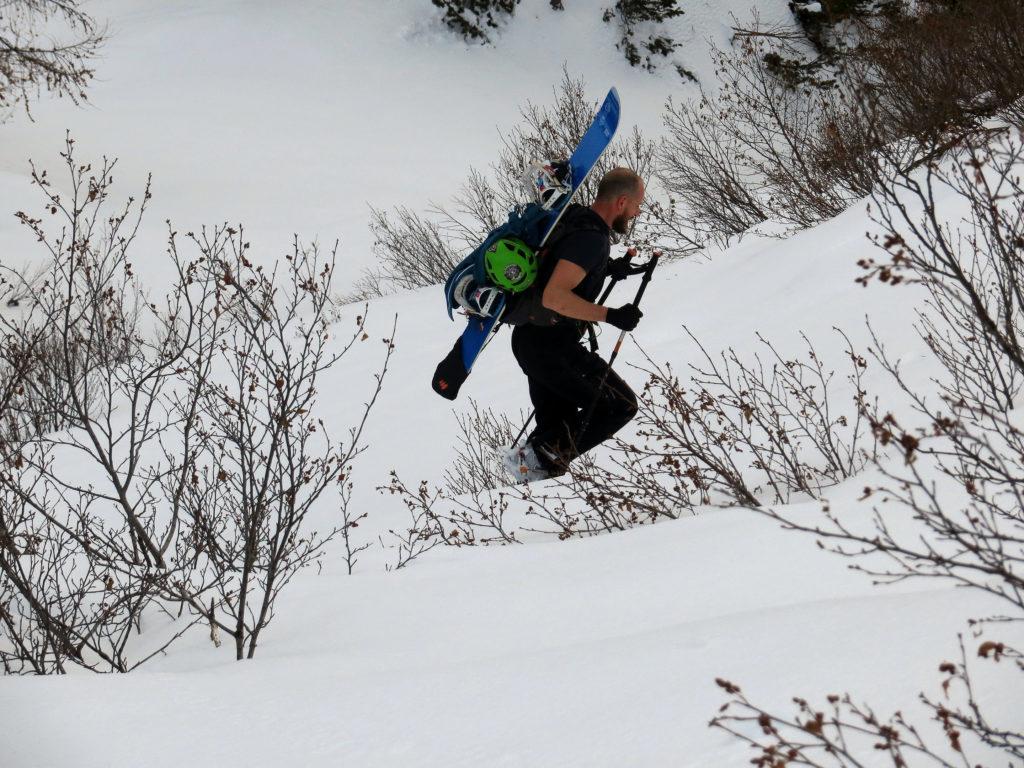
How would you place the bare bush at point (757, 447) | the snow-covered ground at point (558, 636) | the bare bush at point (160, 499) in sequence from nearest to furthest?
the snow-covered ground at point (558, 636)
the bare bush at point (160, 499)
the bare bush at point (757, 447)

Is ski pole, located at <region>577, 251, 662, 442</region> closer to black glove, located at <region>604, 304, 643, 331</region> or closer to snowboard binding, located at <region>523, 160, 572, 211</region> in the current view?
black glove, located at <region>604, 304, 643, 331</region>

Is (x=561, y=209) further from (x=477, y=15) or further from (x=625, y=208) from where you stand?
(x=477, y=15)

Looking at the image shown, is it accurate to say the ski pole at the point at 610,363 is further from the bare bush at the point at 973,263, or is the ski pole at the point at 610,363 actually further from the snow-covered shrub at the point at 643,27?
the snow-covered shrub at the point at 643,27

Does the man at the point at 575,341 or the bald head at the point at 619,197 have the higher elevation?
the bald head at the point at 619,197

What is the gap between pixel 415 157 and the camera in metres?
27.1

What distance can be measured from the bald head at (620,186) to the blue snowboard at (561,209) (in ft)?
0.38

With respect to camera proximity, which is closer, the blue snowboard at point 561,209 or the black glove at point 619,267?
the blue snowboard at point 561,209

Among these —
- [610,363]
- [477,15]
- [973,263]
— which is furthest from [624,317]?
[477,15]

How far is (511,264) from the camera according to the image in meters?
4.37

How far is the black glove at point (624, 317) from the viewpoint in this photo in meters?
4.34

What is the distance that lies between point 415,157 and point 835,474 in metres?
24.6

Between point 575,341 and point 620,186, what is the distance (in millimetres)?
849

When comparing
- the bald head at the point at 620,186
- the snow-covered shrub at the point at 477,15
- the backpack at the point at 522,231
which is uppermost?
the snow-covered shrub at the point at 477,15

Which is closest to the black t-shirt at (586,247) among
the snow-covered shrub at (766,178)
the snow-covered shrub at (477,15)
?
the snow-covered shrub at (766,178)
